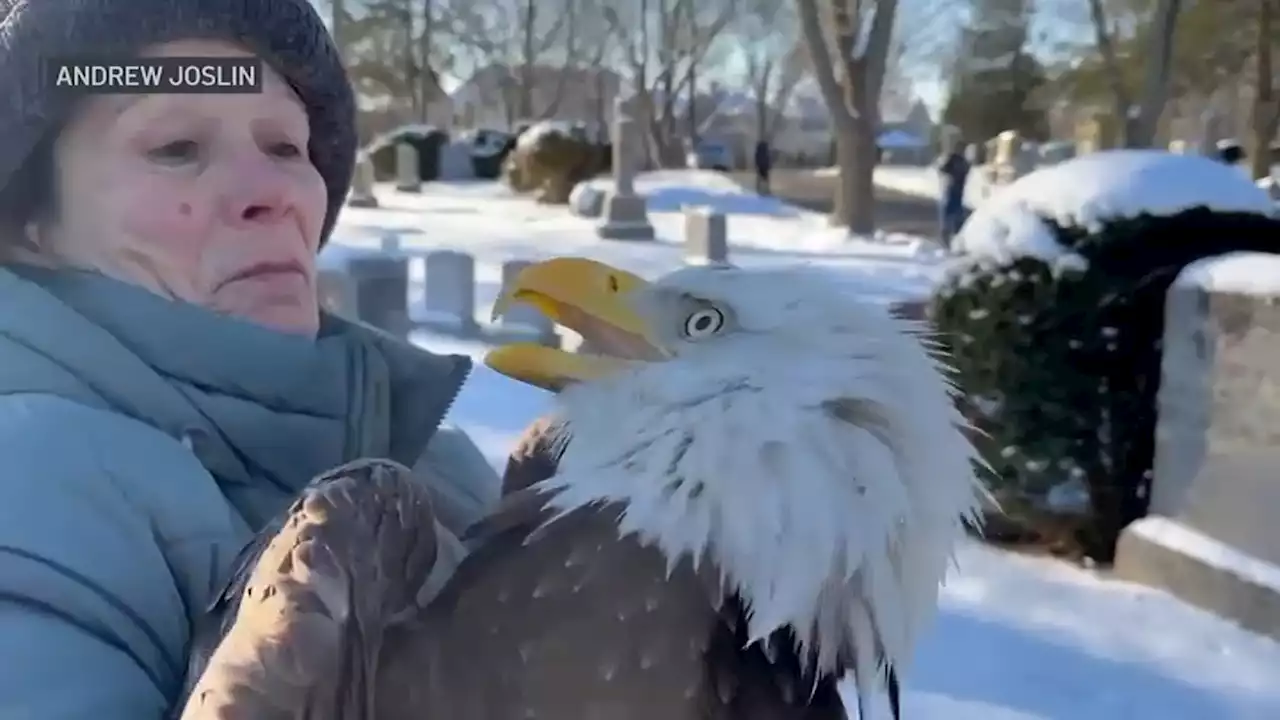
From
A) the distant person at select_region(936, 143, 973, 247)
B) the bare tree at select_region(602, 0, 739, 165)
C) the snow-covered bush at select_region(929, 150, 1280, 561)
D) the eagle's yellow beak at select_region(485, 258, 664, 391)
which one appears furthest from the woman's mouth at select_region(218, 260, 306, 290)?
the bare tree at select_region(602, 0, 739, 165)

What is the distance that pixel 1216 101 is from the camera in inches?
1764

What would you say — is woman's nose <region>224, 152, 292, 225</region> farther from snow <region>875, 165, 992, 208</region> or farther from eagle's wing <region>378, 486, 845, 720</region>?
snow <region>875, 165, 992, 208</region>

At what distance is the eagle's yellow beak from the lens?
4.13ft

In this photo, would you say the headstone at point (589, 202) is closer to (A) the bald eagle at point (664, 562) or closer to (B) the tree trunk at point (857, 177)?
(B) the tree trunk at point (857, 177)

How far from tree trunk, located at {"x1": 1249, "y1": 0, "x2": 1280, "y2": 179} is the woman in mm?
27297

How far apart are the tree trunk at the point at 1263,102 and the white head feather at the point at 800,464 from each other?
89.4ft

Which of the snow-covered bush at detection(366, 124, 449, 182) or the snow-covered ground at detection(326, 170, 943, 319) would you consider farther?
the snow-covered bush at detection(366, 124, 449, 182)

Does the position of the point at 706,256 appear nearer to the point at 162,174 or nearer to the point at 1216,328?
the point at 1216,328

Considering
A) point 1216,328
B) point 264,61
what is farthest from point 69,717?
point 1216,328

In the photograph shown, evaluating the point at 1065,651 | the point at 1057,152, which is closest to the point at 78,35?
the point at 1065,651

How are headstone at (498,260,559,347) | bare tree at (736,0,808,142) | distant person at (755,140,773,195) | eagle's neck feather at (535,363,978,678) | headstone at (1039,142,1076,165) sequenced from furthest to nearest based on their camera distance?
1. bare tree at (736,0,808,142)
2. headstone at (1039,142,1076,165)
3. distant person at (755,140,773,195)
4. headstone at (498,260,559,347)
5. eagle's neck feather at (535,363,978,678)

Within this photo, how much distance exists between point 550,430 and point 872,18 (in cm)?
1779

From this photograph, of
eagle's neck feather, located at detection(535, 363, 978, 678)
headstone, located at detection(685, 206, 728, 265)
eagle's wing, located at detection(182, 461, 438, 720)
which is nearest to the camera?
eagle's wing, located at detection(182, 461, 438, 720)

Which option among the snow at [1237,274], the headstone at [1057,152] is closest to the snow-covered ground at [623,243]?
the snow at [1237,274]
